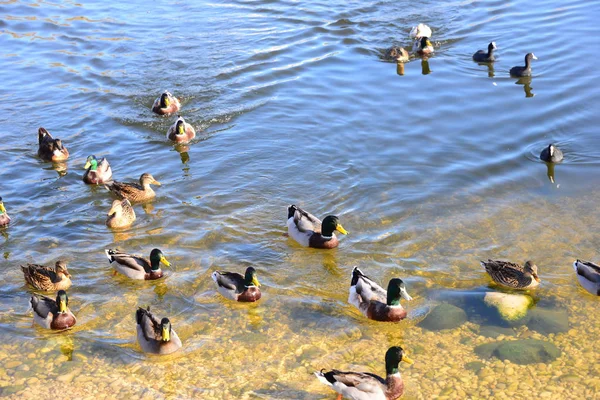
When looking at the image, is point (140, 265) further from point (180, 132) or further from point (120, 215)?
point (180, 132)

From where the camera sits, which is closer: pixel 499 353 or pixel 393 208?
pixel 499 353

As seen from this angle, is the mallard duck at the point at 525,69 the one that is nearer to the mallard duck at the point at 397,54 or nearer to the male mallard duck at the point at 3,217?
the mallard duck at the point at 397,54

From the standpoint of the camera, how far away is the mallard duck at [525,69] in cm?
1944

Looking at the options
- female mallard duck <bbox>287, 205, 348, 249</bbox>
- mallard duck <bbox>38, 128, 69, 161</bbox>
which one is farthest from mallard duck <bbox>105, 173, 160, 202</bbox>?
female mallard duck <bbox>287, 205, 348, 249</bbox>

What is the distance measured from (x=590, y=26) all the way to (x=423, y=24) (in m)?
4.60

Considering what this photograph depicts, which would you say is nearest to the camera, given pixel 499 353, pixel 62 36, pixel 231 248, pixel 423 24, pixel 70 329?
pixel 499 353

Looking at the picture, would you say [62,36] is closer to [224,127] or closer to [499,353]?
[224,127]

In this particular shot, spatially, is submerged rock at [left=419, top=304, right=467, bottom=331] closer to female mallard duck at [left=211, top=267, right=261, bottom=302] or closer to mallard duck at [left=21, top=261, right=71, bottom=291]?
female mallard duck at [left=211, top=267, right=261, bottom=302]

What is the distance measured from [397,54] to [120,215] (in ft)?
33.0

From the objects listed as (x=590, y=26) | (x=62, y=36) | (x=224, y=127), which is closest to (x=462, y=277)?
(x=224, y=127)

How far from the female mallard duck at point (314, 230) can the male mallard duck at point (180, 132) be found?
4.79m

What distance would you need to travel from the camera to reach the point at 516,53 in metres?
21.1

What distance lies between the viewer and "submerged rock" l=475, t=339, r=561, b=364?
Answer: 32.2 feet

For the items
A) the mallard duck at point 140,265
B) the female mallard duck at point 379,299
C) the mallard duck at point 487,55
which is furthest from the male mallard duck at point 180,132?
the mallard duck at point 487,55
